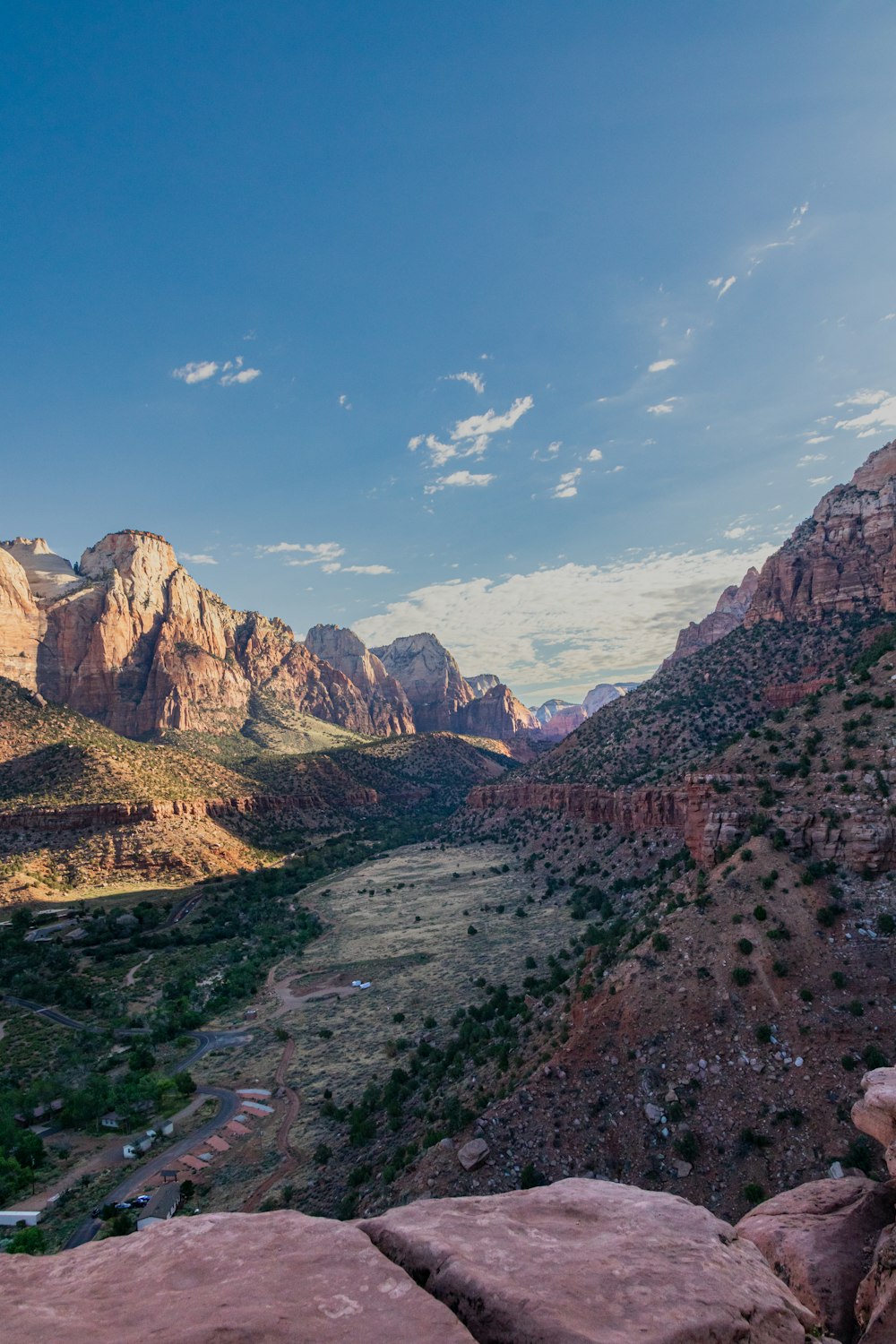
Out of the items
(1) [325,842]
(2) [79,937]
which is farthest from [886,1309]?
(1) [325,842]

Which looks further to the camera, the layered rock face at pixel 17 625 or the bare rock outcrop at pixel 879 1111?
the layered rock face at pixel 17 625

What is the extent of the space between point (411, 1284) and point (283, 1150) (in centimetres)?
2798

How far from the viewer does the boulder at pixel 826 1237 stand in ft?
30.7

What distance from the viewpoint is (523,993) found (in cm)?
3794

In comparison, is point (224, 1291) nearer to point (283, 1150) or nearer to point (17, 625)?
point (283, 1150)

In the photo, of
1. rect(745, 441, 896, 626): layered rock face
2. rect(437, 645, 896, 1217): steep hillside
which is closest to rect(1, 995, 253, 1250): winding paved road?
rect(437, 645, 896, 1217): steep hillside

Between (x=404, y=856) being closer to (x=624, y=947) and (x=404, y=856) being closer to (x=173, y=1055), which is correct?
(x=173, y=1055)

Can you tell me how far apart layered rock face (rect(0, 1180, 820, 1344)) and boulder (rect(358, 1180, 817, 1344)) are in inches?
0.7

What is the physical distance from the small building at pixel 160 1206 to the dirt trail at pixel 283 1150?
9.90 feet

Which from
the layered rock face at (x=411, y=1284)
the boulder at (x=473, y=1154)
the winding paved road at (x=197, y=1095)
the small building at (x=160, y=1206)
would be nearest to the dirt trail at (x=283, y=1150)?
the winding paved road at (x=197, y=1095)

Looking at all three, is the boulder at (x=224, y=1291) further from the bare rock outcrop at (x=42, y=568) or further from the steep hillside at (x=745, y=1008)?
the bare rock outcrop at (x=42, y=568)

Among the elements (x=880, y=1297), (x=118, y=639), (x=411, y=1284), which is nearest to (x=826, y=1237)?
(x=880, y=1297)

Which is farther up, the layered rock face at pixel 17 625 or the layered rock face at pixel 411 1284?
the layered rock face at pixel 17 625

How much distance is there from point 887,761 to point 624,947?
1614cm
